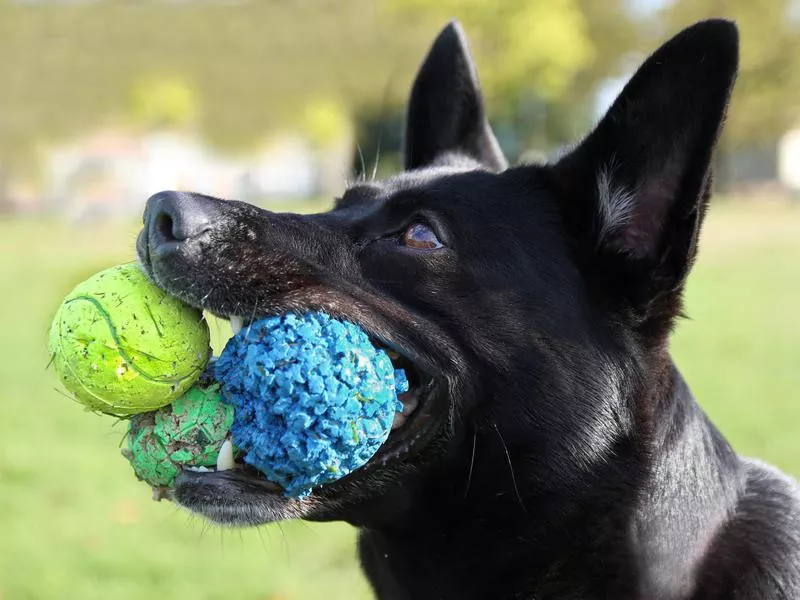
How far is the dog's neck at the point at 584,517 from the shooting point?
216cm

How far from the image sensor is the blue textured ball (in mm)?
1946

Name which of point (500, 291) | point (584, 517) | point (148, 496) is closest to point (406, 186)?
point (500, 291)

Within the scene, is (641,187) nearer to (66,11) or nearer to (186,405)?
(186,405)

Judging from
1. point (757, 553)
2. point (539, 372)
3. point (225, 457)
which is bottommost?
point (757, 553)

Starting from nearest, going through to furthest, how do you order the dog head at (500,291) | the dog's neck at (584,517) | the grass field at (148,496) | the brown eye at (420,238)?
the dog head at (500,291) < the dog's neck at (584,517) < the brown eye at (420,238) < the grass field at (148,496)

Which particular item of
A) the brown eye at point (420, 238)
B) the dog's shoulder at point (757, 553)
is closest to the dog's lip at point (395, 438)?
the brown eye at point (420, 238)

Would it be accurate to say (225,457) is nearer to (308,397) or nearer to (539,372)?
(308,397)

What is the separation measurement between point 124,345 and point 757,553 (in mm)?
1709

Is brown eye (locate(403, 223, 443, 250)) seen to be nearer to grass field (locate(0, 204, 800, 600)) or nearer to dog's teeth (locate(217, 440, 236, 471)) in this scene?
grass field (locate(0, 204, 800, 600))

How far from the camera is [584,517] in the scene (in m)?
2.18

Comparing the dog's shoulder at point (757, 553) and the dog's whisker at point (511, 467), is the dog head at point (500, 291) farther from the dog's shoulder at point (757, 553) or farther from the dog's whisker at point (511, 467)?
the dog's shoulder at point (757, 553)

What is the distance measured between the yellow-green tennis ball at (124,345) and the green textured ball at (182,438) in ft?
0.16

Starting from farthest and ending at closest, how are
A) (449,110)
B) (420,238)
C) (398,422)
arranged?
1. (449,110)
2. (420,238)
3. (398,422)

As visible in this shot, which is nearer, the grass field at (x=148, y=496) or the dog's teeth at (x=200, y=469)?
the dog's teeth at (x=200, y=469)
